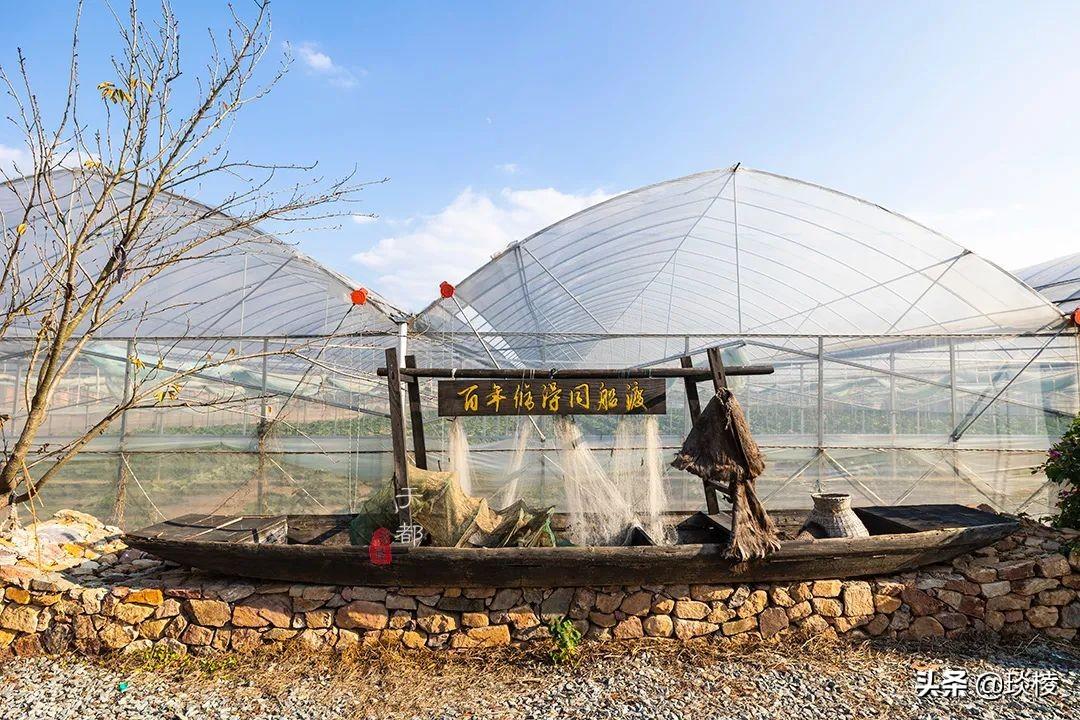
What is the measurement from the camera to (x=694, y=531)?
5.48 meters

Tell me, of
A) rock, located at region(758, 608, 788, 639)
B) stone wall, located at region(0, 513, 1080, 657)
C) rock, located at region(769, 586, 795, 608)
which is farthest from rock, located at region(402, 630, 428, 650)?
rock, located at region(769, 586, 795, 608)

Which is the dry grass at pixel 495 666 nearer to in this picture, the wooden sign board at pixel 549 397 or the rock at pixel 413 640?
the rock at pixel 413 640

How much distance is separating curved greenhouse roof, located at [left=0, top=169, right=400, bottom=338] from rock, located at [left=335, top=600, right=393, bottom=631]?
4.18 meters

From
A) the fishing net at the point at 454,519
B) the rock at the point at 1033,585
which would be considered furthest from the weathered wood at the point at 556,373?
the rock at the point at 1033,585

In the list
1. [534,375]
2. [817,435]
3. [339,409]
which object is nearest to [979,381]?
[817,435]

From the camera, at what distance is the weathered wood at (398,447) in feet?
14.6

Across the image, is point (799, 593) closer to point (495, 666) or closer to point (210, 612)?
point (495, 666)

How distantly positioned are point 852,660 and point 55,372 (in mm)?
5275

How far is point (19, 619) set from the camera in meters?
4.39

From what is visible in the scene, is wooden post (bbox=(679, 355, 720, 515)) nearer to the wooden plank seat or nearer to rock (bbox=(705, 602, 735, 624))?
rock (bbox=(705, 602, 735, 624))

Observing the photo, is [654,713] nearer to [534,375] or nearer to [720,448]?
[720,448]

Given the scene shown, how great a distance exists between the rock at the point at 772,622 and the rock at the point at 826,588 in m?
0.30

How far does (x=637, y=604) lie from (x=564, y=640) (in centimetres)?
58

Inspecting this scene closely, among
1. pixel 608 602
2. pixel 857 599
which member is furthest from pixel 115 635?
pixel 857 599
